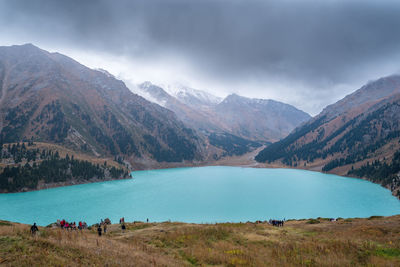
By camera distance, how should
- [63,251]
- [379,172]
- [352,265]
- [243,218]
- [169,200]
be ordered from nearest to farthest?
[63,251]
[352,265]
[243,218]
[169,200]
[379,172]

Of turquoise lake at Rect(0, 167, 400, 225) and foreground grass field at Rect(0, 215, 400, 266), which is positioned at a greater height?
foreground grass field at Rect(0, 215, 400, 266)

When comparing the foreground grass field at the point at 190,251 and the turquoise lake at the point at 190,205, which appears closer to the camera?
the foreground grass field at the point at 190,251

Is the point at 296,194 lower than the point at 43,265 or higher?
lower

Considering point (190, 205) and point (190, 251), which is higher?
point (190, 251)

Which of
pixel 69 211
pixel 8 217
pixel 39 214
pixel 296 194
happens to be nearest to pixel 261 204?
pixel 296 194

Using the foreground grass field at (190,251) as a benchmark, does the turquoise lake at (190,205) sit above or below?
below

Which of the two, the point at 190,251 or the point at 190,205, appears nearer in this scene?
the point at 190,251

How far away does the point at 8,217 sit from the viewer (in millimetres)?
70875

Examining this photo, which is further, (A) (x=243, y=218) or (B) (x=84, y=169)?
(B) (x=84, y=169)

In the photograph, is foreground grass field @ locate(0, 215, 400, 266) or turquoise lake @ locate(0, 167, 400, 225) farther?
turquoise lake @ locate(0, 167, 400, 225)

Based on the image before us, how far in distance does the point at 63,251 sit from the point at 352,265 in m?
18.0

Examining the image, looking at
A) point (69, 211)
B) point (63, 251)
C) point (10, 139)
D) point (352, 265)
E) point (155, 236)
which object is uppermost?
point (10, 139)

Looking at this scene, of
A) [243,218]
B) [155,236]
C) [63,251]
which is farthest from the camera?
[243,218]

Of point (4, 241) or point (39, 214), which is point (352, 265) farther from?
point (39, 214)
